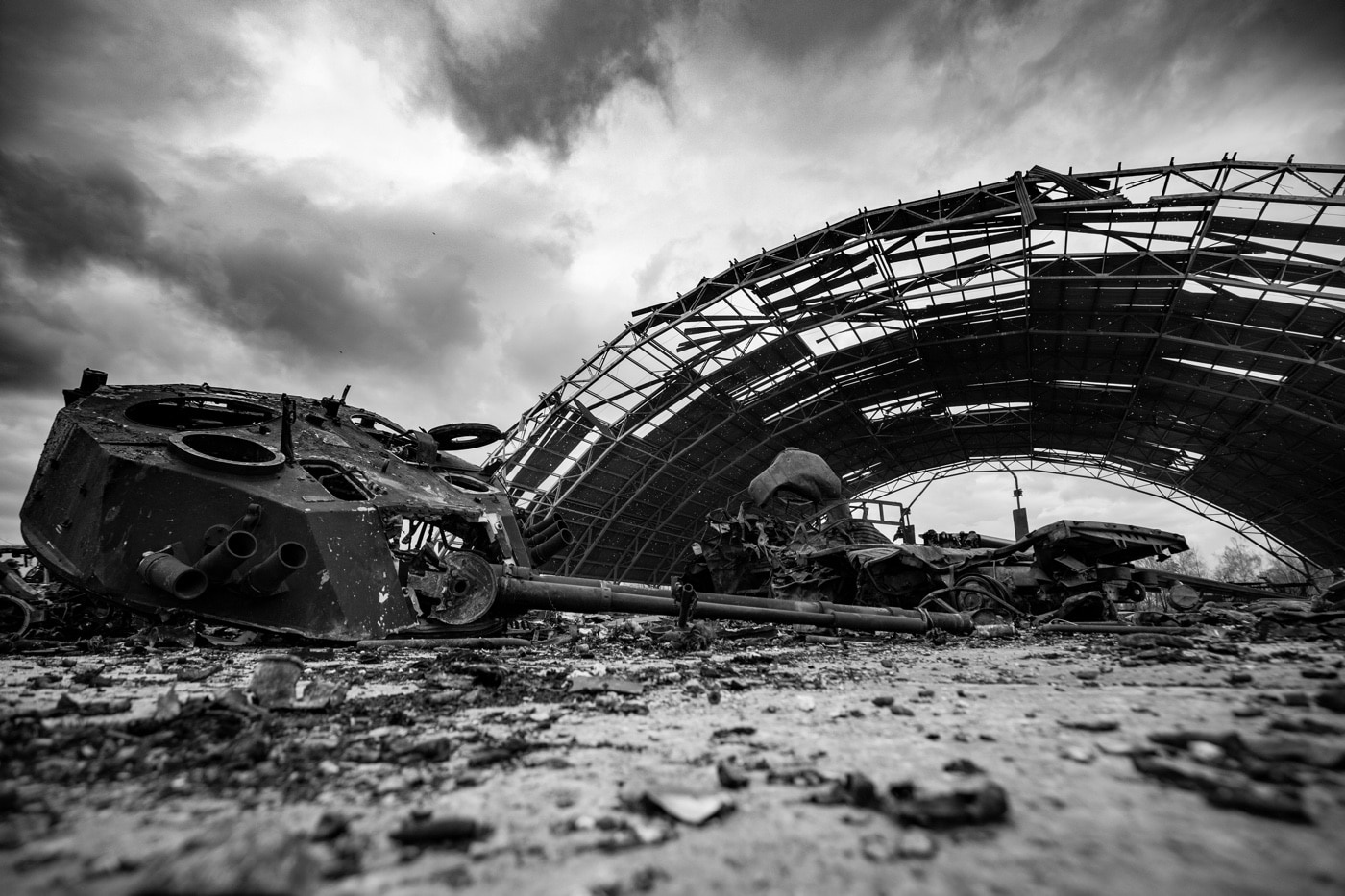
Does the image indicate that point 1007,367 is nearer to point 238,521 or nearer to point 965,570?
point 965,570

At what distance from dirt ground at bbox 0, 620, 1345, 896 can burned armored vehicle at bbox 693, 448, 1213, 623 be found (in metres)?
5.89

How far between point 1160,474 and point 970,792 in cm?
A: 2928

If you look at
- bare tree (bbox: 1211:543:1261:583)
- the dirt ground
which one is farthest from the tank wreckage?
bare tree (bbox: 1211:543:1261:583)

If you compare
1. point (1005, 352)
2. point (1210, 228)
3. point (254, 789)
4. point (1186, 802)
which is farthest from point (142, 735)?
point (1005, 352)

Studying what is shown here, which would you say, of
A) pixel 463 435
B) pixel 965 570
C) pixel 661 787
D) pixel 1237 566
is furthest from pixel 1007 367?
pixel 1237 566

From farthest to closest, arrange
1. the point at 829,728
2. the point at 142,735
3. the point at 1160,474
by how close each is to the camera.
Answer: the point at 1160,474 < the point at 829,728 < the point at 142,735

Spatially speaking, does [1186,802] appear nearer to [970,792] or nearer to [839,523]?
[970,792]

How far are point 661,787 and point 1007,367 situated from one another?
21612 mm

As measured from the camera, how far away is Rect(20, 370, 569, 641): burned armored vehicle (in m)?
5.20

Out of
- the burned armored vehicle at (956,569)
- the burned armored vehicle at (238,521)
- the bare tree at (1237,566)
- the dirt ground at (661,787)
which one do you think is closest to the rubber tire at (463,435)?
the burned armored vehicle at (238,521)

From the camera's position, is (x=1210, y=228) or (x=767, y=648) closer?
(x=767, y=648)

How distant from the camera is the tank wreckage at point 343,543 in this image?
525cm

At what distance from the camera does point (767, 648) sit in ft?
20.0

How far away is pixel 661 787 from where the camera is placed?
1632mm
